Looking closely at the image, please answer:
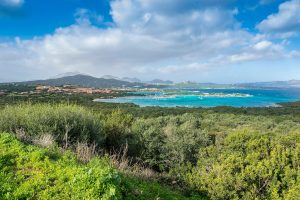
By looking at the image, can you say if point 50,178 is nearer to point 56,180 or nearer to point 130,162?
point 56,180

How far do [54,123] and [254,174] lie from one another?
26.0ft

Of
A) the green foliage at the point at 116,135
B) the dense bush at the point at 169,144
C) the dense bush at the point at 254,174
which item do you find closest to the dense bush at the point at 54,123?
the green foliage at the point at 116,135

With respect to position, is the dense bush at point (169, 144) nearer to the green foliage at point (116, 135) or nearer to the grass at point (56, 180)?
the green foliage at point (116, 135)

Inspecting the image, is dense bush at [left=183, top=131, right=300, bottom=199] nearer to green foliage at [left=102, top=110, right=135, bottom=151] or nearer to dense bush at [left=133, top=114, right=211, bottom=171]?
dense bush at [left=133, top=114, right=211, bottom=171]

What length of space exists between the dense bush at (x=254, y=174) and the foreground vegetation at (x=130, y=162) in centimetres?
3

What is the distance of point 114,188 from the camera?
5074mm

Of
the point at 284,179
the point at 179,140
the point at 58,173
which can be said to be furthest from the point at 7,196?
the point at 179,140

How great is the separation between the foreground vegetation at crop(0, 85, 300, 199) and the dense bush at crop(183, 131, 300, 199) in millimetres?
27

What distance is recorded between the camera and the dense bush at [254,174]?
8.25 meters

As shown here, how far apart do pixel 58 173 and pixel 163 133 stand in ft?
30.8

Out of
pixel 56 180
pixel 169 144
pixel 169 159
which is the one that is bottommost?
pixel 169 159

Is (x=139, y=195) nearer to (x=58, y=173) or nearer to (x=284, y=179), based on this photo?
(x=58, y=173)

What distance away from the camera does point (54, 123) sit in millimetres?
11703

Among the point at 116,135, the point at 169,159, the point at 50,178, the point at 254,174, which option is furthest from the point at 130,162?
the point at 50,178
